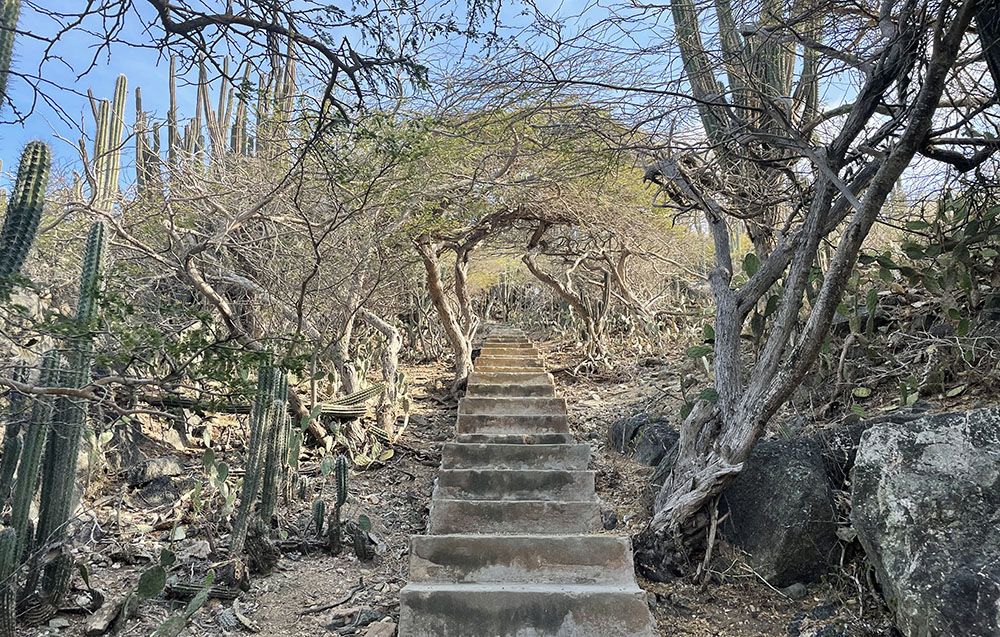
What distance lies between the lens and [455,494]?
5238 mm

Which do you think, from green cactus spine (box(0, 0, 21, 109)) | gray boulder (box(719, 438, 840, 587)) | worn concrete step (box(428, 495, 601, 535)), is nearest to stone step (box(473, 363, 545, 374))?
worn concrete step (box(428, 495, 601, 535))

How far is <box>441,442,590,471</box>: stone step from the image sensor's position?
5.79m

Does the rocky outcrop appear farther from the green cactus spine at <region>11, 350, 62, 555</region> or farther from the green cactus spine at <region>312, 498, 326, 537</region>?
the green cactus spine at <region>11, 350, 62, 555</region>

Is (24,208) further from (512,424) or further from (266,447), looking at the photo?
(512,424)

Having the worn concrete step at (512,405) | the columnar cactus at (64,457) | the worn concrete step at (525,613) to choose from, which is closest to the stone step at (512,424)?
the worn concrete step at (512,405)

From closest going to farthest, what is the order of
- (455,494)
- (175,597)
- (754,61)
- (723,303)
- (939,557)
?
(939,557) < (175,597) < (754,61) < (723,303) < (455,494)

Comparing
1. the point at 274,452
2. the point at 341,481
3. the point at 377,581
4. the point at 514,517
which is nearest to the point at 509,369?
the point at 514,517

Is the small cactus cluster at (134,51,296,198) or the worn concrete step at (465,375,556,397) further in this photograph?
the worn concrete step at (465,375,556,397)

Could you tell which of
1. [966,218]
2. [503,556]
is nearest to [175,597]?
[503,556]

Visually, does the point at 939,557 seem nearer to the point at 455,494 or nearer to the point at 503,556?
the point at 503,556

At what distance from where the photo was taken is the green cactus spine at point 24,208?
3.04m

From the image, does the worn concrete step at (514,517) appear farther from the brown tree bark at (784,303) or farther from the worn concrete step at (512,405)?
the worn concrete step at (512,405)

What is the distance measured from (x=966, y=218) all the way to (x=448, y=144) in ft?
15.0

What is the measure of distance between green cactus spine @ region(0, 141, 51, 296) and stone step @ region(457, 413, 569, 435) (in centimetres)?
441
